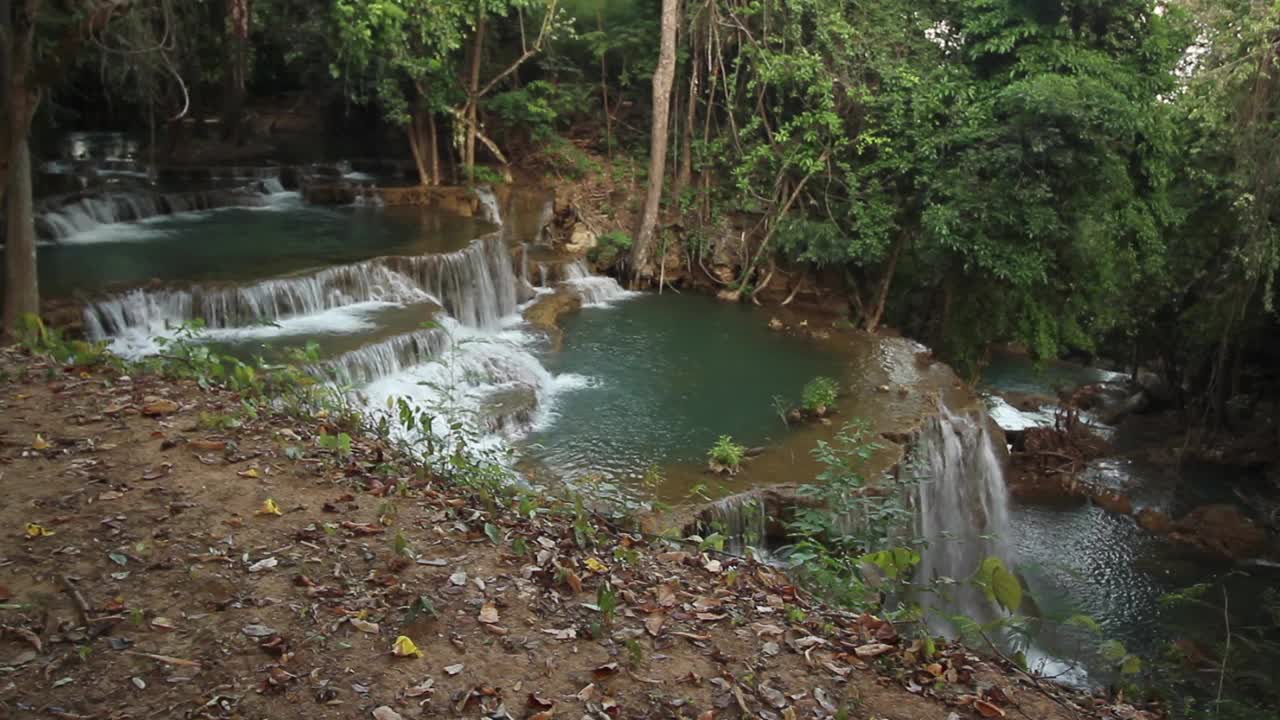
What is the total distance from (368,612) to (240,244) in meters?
10.8

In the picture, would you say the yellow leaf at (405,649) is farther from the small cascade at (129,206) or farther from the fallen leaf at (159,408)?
the small cascade at (129,206)

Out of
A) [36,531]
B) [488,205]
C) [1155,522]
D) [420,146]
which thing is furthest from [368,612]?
[420,146]

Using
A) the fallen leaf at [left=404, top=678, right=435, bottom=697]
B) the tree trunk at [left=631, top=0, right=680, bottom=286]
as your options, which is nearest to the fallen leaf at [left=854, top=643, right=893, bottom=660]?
the fallen leaf at [left=404, top=678, right=435, bottom=697]

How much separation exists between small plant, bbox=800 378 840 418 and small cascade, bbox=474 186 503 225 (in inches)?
317

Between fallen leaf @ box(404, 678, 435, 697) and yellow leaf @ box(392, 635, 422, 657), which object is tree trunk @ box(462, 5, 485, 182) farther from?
fallen leaf @ box(404, 678, 435, 697)

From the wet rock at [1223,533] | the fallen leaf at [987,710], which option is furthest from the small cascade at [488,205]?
the fallen leaf at [987,710]

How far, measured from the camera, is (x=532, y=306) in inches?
557

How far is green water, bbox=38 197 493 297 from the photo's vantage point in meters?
11.4

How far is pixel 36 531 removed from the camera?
4203 millimetres

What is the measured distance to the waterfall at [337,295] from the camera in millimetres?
10000

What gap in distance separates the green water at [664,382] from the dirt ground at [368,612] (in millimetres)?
3457

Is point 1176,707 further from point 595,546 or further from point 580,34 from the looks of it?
point 580,34

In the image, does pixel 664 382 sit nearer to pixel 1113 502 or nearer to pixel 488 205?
pixel 1113 502

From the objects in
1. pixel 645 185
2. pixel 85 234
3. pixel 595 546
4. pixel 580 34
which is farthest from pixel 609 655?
pixel 580 34
